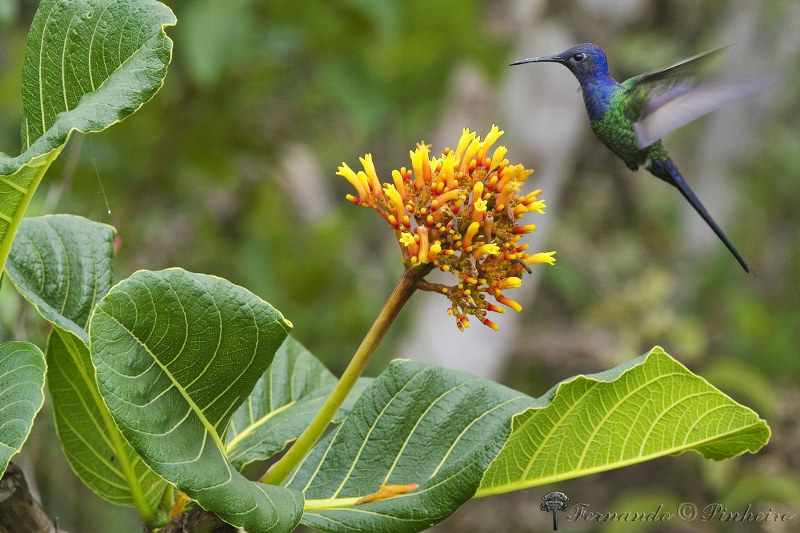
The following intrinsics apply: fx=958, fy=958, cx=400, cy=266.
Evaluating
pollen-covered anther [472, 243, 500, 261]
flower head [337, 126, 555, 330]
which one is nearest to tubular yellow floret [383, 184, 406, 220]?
flower head [337, 126, 555, 330]

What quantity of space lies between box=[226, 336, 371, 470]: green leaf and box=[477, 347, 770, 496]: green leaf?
306 mm

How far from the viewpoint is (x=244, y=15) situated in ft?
11.7

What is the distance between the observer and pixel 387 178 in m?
7.15

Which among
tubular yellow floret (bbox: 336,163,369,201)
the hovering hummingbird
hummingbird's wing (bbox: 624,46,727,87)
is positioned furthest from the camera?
the hovering hummingbird

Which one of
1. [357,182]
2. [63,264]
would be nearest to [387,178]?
[63,264]

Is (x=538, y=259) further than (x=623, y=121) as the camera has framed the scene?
No

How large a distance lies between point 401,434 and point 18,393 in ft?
1.77

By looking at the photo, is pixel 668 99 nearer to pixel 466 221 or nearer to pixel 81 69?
pixel 466 221

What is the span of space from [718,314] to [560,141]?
8.63 ft

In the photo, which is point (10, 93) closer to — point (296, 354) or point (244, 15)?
point (244, 15)

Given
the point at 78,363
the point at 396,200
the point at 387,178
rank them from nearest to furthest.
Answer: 1. the point at 396,200
2. the point at 78,363
3. the point at 387,178

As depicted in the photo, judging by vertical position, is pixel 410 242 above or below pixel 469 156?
below

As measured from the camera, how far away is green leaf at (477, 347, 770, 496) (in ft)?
4.31

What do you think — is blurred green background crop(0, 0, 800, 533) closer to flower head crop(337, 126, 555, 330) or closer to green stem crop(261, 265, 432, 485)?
green stem crop(261, 265, 432, 485)
